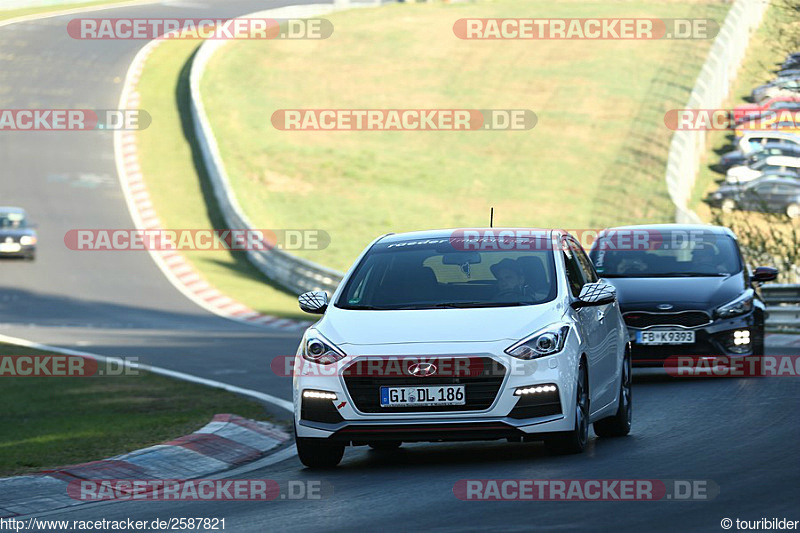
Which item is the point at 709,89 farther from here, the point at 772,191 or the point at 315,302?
the point at 315,302

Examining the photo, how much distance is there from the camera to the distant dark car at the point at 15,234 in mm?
37594

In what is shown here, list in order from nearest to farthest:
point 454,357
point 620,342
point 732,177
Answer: point 454,357, point 620,342, point 732,177

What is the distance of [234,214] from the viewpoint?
39781mm

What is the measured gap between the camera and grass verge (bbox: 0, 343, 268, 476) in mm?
11578

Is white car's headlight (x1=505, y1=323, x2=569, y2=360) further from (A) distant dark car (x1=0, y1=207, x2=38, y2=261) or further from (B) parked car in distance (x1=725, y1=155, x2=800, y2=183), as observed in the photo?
(B) parked car in distance (x1=725, y1=155, x2=800, y2=183)

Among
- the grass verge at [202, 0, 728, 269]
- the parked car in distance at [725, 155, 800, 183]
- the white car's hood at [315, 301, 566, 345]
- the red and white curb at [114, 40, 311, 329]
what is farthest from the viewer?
the grass verge at [202, 0, 728, 269]

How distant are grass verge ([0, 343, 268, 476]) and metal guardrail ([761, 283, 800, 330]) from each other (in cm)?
1098

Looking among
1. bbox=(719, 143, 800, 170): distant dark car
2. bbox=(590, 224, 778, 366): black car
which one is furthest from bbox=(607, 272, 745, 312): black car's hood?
bbox=(719, 143, 800, 170): distant dark car

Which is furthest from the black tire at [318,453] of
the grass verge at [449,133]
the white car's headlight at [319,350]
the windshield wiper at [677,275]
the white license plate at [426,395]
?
the grass verge at [449,133]

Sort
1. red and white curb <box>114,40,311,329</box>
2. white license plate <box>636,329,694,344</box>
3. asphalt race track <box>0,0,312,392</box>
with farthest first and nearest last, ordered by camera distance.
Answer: red and white curb <box>114,40,311,329</box>, asphalt race track <box>0,0,312,392</box>, white license plate <box>636,329,694,344</box>

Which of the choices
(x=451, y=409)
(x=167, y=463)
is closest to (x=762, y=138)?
(x=167, y=463)

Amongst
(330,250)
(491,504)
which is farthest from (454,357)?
(330,250)

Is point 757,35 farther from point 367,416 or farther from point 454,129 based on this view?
point 367,416

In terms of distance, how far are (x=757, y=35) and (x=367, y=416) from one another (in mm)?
51381
